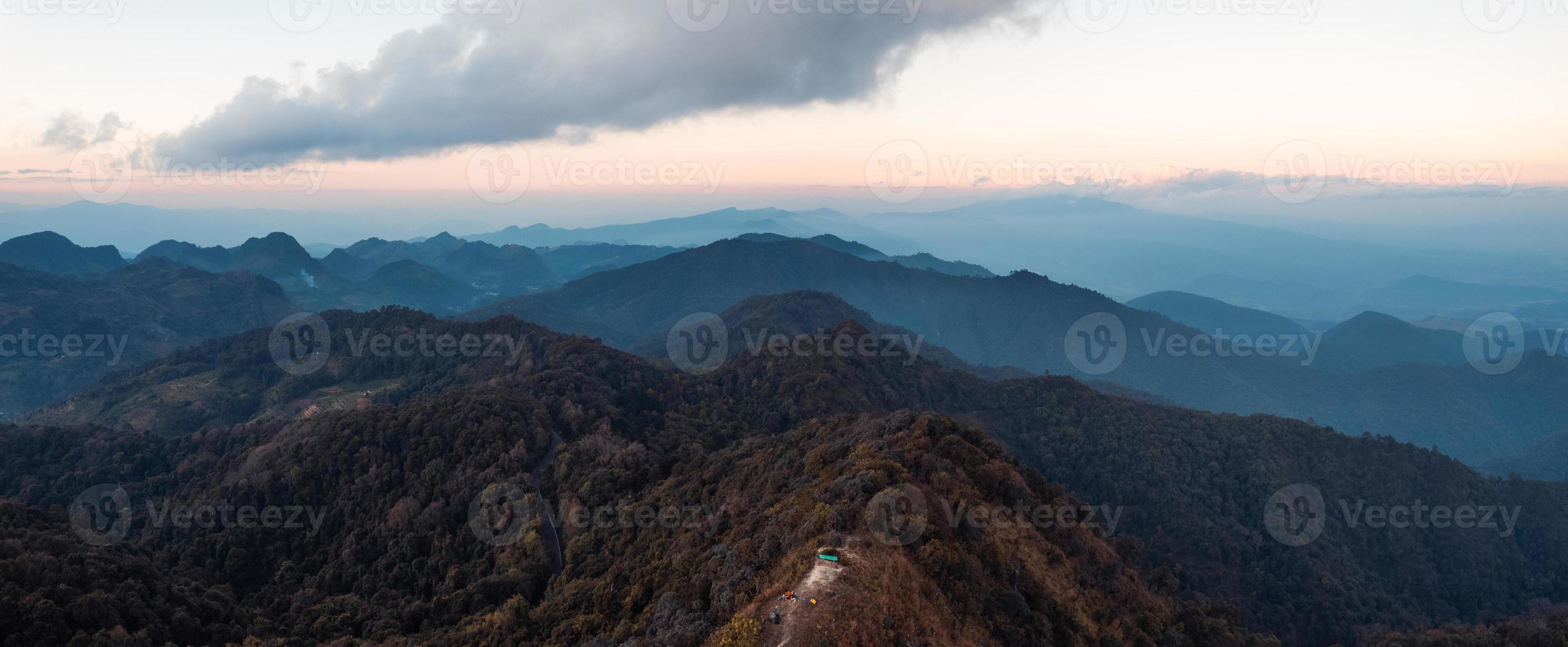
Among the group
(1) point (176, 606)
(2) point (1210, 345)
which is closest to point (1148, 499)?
(1) point (176, 606)

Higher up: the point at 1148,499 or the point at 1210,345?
the point at 1148,499

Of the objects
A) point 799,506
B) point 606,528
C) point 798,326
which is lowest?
point 798,326

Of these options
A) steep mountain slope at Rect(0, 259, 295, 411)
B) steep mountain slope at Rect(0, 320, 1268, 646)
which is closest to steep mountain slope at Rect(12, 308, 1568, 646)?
steep mountain slope at Rect(0, 320, 1268, 646)

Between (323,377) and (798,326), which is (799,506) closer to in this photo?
(323,377)

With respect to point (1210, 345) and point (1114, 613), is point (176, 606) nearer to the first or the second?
point (1114, 613)

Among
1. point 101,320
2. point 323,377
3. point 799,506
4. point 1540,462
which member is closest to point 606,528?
→ point 799,506

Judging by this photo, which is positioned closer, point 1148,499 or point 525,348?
point 1148,499

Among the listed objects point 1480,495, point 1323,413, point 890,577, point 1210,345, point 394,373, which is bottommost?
point 1323,413

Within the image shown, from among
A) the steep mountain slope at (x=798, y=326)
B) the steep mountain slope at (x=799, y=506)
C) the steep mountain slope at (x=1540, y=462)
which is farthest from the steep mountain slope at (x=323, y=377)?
the steep mountain slope at (x=1540, y=462)
